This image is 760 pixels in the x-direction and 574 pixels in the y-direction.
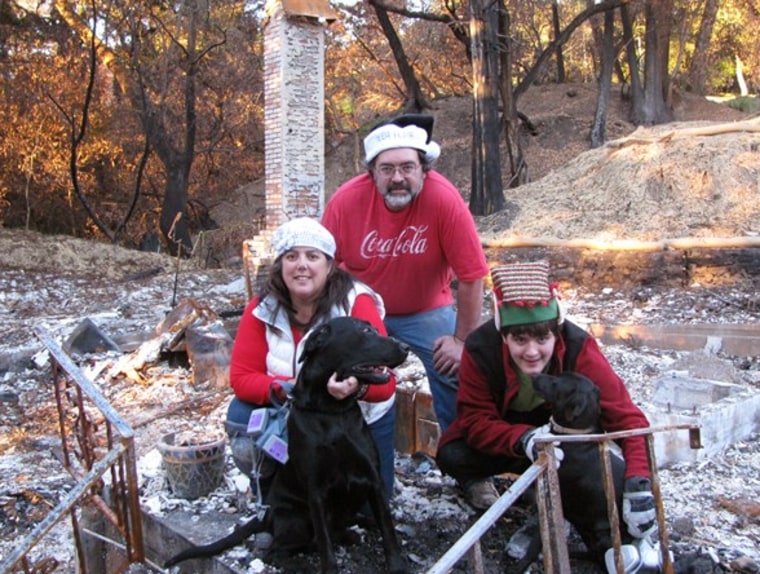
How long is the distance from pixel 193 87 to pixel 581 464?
1766 centimetres

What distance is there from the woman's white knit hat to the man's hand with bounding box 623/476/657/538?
5.11 feet

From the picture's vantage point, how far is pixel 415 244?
3725 mm

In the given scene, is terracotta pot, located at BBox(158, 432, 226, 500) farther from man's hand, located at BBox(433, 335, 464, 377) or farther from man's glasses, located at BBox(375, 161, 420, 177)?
man's glasses, located at BBox(375, 161, 420, 177)

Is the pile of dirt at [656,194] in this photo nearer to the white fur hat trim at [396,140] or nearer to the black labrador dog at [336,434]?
the white fur hat trim at [396,140]

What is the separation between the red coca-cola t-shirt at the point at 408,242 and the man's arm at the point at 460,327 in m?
0.06

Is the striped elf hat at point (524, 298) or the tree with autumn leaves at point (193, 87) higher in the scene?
the tree with autumn leaves at point (193, 87)

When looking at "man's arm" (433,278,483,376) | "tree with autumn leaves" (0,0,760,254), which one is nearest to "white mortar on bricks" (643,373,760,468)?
"man's arm" (433,278,483,376)

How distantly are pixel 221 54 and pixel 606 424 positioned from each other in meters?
19.8

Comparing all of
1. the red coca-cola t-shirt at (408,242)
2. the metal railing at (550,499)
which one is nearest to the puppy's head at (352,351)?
the metal railing at (550,499)

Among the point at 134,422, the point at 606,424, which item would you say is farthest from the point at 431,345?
the point at 134,422

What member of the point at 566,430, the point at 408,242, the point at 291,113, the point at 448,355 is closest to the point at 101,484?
the point at 448,355

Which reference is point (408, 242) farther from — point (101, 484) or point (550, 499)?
point (101, 484)

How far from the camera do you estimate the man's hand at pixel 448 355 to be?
3619 millimetres

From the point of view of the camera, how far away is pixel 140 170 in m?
18.8
